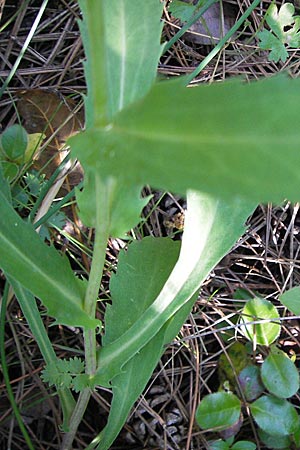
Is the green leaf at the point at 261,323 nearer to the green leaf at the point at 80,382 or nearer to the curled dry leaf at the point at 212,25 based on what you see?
the green leaf at the point at 80,382

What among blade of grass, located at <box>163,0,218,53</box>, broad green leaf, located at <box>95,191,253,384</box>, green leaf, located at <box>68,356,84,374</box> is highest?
blade of grass, located at <box>163,0,218,53</box>

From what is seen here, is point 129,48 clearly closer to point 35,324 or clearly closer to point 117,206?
point 117,206

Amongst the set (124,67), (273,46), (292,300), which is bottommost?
(292,300)

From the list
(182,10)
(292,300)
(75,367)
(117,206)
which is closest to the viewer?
(117,206)

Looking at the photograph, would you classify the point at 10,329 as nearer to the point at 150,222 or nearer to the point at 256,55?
the point at 150,222

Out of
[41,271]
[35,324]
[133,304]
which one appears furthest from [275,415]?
[41,271]

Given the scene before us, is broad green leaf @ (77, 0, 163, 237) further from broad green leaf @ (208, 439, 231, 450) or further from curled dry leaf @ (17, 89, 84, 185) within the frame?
broad green leaf @ (208, 439, 231, 450)

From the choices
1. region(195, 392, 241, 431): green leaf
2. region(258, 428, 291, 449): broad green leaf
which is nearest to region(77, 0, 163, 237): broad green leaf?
region(195, 392, 241, 431): green leaf
